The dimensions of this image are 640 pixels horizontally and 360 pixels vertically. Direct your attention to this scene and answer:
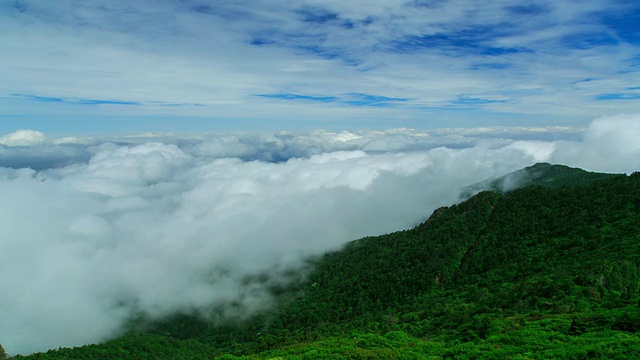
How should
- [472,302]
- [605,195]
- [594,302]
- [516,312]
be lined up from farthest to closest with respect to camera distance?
[605,195] → [472,302] → [516,312] → [594,302]

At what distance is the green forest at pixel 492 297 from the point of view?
4556cm

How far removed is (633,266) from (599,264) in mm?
6310

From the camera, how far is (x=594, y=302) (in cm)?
7294

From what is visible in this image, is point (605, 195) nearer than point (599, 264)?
No

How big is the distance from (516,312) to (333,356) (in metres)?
53.5

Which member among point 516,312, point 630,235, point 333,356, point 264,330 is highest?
point 630,235

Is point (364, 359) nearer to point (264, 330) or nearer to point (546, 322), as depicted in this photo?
point (546, 322)

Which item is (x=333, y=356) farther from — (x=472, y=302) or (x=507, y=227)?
(x=507, y=227)

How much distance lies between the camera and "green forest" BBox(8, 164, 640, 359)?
1794 inches

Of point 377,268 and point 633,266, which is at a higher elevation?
point 633,266

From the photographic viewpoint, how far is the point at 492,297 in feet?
328

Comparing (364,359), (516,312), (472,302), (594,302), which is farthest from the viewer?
(472,302)

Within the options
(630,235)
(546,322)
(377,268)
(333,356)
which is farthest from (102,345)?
(630,235)

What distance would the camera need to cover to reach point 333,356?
147ft
